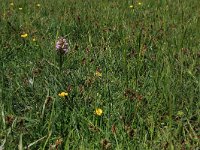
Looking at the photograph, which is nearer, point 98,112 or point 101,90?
point 98,112

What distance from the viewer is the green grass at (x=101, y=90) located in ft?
5.83

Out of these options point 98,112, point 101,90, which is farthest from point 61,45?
point 98,112

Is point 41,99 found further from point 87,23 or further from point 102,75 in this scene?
point 87,23

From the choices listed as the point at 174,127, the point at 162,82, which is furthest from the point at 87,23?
the point at 174,127

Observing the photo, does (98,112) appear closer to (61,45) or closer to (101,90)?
(101,90)

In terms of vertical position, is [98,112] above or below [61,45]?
below

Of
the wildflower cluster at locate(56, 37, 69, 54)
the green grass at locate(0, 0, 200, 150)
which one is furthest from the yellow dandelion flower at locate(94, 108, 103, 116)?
the wildflower cluster at locate(56, 37, 69, 54)

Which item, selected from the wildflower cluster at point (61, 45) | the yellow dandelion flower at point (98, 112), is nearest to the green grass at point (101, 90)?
the yellow dandelion flower at point (98, 112)

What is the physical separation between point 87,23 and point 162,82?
1.92 metres

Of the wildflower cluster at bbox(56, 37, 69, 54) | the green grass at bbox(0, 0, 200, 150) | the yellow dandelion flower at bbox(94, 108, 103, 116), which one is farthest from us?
the wildflower cluster at bbox(56, 37, 69, 54)

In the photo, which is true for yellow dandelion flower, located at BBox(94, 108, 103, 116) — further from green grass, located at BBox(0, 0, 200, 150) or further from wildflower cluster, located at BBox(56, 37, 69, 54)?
wildflower cluster, located at BBox(56, 37, 69, 54)

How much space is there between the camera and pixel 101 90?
2.28 m

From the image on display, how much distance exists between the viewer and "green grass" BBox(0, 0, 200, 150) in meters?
1.78

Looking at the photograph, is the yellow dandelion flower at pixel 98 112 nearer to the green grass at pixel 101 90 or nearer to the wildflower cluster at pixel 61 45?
the green grass at pixel 101 90
